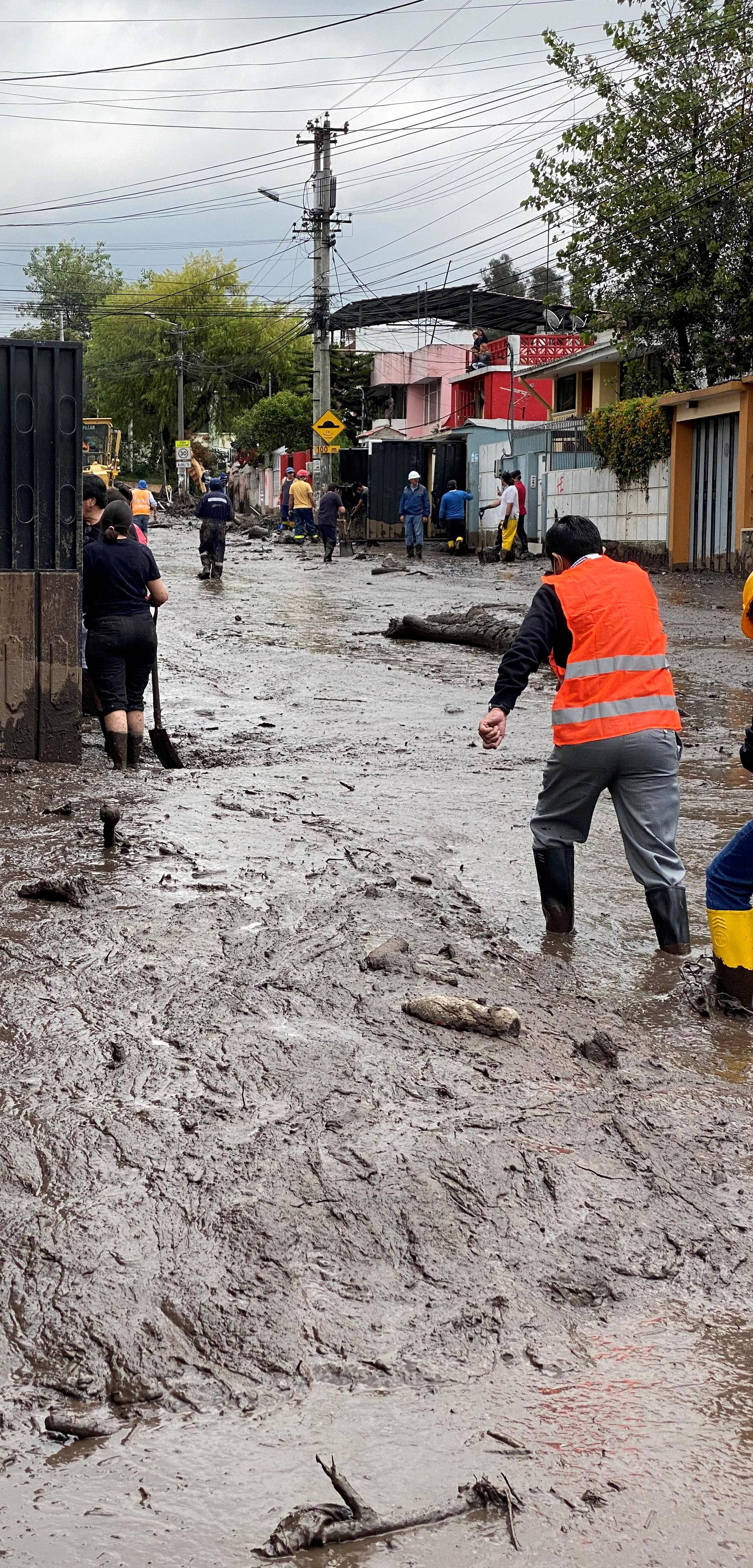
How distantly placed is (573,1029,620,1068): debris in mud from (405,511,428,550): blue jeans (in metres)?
28.3

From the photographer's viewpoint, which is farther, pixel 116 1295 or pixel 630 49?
pixel 630 49

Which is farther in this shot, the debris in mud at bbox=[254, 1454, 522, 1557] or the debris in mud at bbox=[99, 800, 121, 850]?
the debris in mud at bbox=[99, 800, 121, 850]

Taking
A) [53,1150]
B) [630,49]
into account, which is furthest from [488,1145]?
[630,49]

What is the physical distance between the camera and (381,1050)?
14.0ft

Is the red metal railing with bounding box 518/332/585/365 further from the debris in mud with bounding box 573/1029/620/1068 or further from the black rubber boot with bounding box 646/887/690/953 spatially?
the debris in mud with bounding box 573/1029/620/1068

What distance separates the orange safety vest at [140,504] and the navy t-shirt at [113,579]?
6.63 metres

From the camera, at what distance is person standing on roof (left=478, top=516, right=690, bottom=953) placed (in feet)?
17.0

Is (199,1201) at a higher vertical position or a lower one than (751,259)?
lower

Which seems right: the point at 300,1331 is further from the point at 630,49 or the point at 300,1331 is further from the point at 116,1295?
the point at 630,49

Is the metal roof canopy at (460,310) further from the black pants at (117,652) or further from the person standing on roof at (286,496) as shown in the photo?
the black pants at (117,652)

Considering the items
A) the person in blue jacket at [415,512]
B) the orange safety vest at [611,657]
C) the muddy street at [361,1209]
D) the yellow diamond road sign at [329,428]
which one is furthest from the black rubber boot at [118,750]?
the yellow diamond road sign at [329,428]

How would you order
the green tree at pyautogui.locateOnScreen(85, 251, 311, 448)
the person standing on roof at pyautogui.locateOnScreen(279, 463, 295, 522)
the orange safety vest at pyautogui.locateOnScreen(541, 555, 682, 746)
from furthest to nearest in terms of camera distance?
the green tree at pyautogui.locateOnScreen(85, 251, 311, 448) < the person standing on roof at pyautogui.locateOnScreen(279, 463, 295, 522) < the orange safety vest at pyautogui.locateOnScreen(541, 555, 682, 746)

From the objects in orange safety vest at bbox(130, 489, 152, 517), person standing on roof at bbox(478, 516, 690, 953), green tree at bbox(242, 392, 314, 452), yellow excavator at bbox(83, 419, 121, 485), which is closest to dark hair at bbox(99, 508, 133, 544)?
person standing on roof at bbox(478, 516, 690, 953)

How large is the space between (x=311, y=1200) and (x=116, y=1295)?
0.53m
